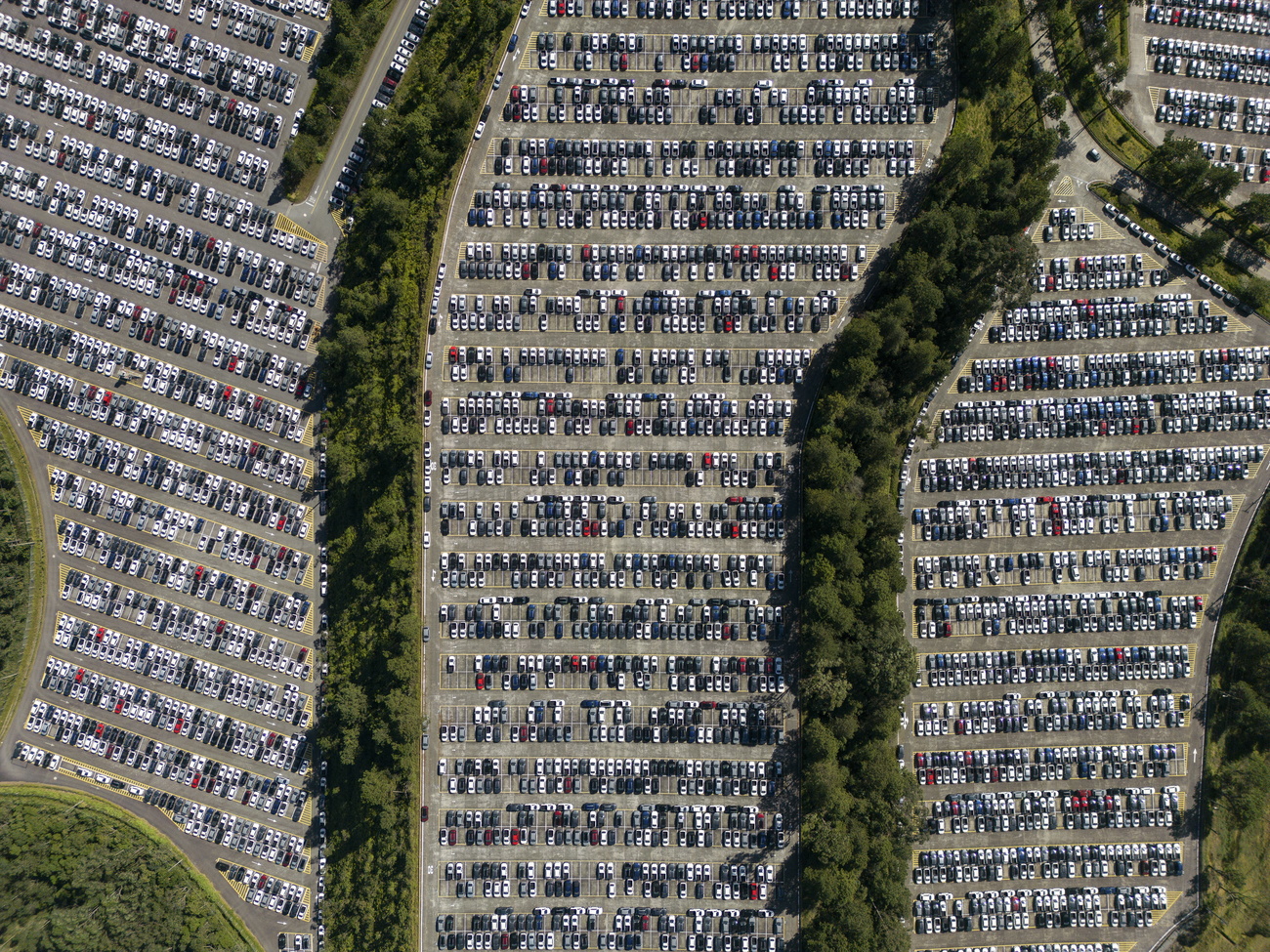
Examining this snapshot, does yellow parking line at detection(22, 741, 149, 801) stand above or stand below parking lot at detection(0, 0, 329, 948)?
below

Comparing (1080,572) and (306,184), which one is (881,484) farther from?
(306,184)

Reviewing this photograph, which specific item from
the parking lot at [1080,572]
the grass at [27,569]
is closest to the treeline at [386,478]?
the grass at [27,569]

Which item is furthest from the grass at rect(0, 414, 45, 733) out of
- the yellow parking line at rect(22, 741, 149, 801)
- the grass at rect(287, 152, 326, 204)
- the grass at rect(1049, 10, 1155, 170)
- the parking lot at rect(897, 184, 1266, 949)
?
the grass at rect(1049, 10, 1155, 170)

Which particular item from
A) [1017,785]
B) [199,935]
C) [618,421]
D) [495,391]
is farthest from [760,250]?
[199,935]

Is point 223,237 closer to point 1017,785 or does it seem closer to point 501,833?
point 501,833

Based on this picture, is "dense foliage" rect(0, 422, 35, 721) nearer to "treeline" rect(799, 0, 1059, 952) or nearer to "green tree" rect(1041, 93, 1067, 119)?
"treeline" rect(799, 0, 1059, 952)

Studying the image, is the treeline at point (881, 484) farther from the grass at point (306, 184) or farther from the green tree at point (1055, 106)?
the grass at point (306, 184)

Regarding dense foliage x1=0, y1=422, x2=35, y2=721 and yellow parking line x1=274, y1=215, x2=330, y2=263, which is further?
yellow parking line x1=274, y1=215, x2=330, y2=263

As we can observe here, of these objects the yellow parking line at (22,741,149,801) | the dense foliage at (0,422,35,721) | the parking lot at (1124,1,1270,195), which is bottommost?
the yellow parking line at (22,741,149,801)
